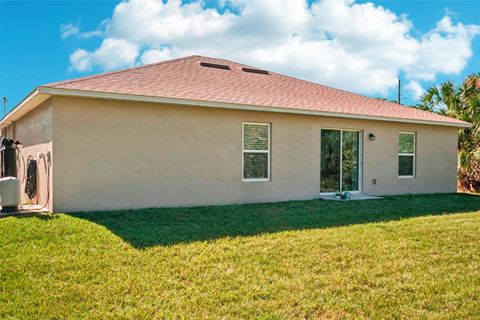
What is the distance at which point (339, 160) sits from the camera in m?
12.5

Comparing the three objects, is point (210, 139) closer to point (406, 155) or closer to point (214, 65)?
point (214, 65)

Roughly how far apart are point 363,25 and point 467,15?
173 inches

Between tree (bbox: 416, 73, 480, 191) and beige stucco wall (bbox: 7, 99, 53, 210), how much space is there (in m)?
15.6

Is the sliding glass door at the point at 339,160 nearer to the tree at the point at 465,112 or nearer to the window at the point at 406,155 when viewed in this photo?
the window at the point at 406,155

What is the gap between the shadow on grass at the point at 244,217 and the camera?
677 centimetres

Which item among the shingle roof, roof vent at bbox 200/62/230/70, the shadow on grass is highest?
roof vent at bbox 200/62/230/70

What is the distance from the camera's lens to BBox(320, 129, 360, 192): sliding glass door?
40.2 ft

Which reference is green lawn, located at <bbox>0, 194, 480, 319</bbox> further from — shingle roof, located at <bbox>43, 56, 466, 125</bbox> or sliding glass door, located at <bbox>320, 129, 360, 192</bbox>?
sliding glass door, located at <bbox>320, 129, 360, 192</bbox>

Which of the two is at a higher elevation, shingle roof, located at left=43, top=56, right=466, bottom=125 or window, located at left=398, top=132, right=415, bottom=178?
shingle roof, located at left=43, top=56, right=466, bottom=125

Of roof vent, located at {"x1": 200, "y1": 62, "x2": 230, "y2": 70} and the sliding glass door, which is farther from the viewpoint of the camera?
roof vent, located at {"x1": 200, "y1": 62, "x2": 230, "y2": 70}

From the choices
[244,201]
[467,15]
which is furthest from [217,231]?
[467,15]

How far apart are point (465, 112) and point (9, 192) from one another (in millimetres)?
17117

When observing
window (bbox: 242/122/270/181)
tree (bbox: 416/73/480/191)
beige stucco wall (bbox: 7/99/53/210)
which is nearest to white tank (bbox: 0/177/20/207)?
beige stucco wall (bbox: 7/99/53/210)

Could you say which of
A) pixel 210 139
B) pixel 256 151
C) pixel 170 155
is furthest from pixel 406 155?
pixel 170 155
